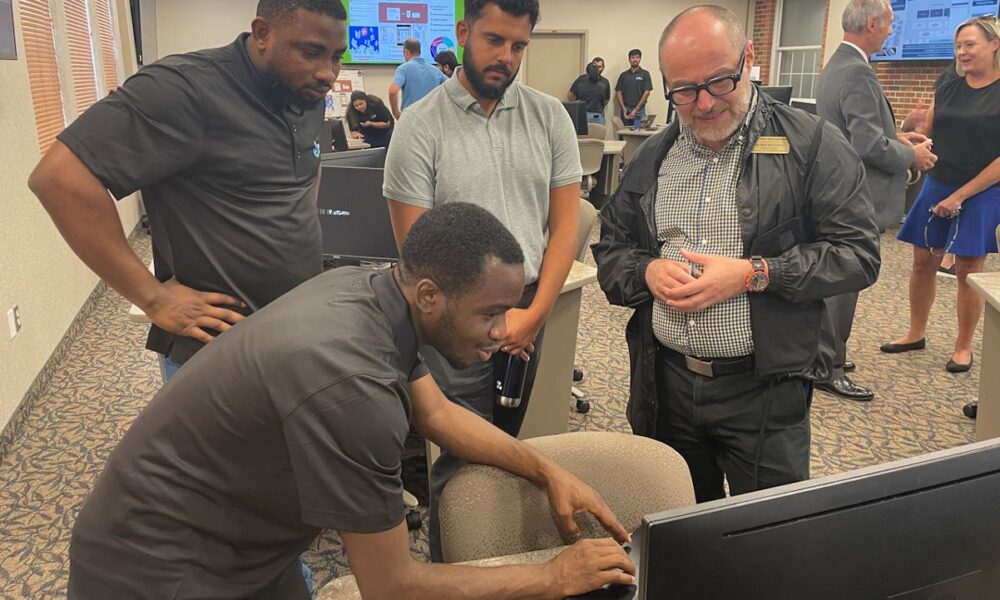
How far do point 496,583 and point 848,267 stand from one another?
0.93m

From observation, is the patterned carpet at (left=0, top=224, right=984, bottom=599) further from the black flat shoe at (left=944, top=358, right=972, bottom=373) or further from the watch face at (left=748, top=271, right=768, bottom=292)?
the watch face at (left=748, top=271, right=768, bottom=292)

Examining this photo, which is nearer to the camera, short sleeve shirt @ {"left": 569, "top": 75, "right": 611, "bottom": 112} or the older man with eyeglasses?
the older man with eyeglasses

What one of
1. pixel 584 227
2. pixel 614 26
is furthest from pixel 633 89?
pixel 584 227

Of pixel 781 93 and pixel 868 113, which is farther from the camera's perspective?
pixel 781 93

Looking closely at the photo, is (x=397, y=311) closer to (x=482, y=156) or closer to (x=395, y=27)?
(x=482, y=156)

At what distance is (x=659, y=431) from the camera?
1709 mm

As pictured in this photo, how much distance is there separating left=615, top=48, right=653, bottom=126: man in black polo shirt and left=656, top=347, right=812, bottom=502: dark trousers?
29.8 ft

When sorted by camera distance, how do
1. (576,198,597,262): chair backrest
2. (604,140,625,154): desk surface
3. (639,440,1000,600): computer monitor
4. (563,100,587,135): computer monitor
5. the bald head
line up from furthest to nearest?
1. (604,140,625,154): desk surface
2. (563,100,587,135): computer monitor
3. (576,198,597,262): chair backrest
4. the bald head
5. (639,440,1000,600): computer monitor

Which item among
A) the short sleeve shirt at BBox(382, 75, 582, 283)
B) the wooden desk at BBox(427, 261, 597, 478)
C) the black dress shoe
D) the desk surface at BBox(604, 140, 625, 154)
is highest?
the short sleeve shirt at BBox(382, 75, 582, 283)

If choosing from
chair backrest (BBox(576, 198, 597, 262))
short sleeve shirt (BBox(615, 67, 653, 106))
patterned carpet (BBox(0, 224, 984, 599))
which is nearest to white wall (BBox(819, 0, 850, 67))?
short sleeve shirt (BBox(615, 67, 653, 106))

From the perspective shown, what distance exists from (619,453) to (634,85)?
31.4 feet

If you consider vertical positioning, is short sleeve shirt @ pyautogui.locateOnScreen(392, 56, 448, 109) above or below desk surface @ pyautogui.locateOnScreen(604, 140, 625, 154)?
above

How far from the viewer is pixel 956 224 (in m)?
3.35

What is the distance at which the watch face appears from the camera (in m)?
1.44
